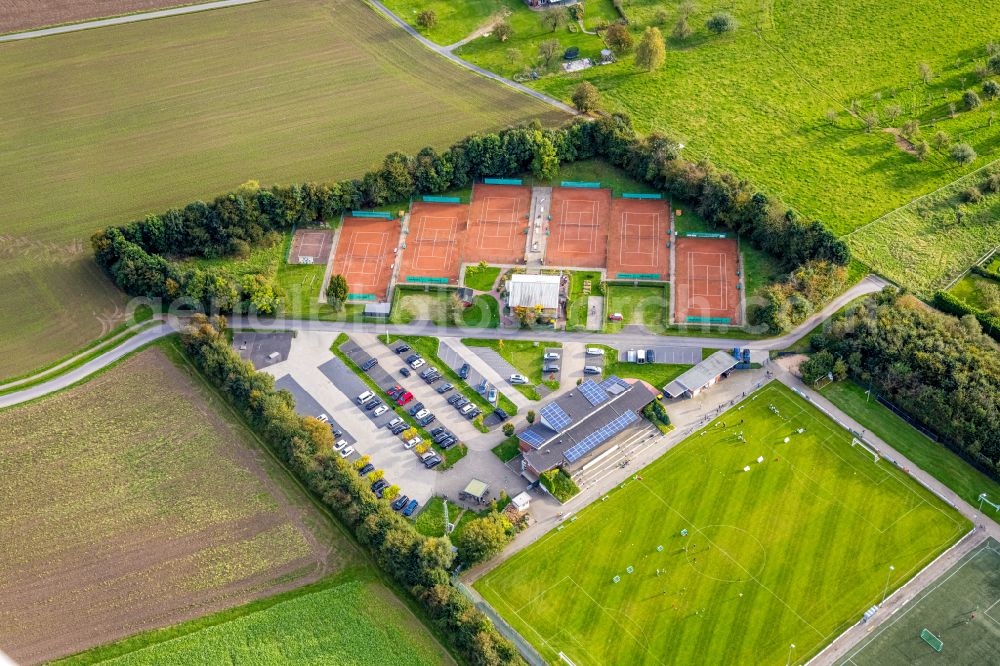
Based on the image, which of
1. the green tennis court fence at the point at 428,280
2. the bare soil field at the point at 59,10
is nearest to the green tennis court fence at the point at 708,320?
the green tennis court fence at the point at 428,280

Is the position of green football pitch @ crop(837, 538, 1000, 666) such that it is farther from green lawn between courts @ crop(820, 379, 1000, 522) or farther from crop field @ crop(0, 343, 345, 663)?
crop field @ crop(0, 343, 345, 663)

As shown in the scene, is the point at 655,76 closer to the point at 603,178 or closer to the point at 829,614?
the point at 603,178

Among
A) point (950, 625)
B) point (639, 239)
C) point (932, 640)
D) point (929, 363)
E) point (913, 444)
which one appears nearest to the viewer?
point (932, 640)

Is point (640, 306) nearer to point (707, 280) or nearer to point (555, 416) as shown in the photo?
point (707, 280)

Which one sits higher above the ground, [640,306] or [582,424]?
[640,306]

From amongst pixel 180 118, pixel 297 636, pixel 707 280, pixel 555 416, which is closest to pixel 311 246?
pixel 180 118

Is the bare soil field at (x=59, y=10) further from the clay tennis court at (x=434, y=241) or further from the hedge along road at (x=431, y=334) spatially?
the hedge along road at (x=431, y=334)

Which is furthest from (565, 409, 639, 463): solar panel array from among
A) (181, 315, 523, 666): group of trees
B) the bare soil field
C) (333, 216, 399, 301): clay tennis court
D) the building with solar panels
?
the bare soil field
